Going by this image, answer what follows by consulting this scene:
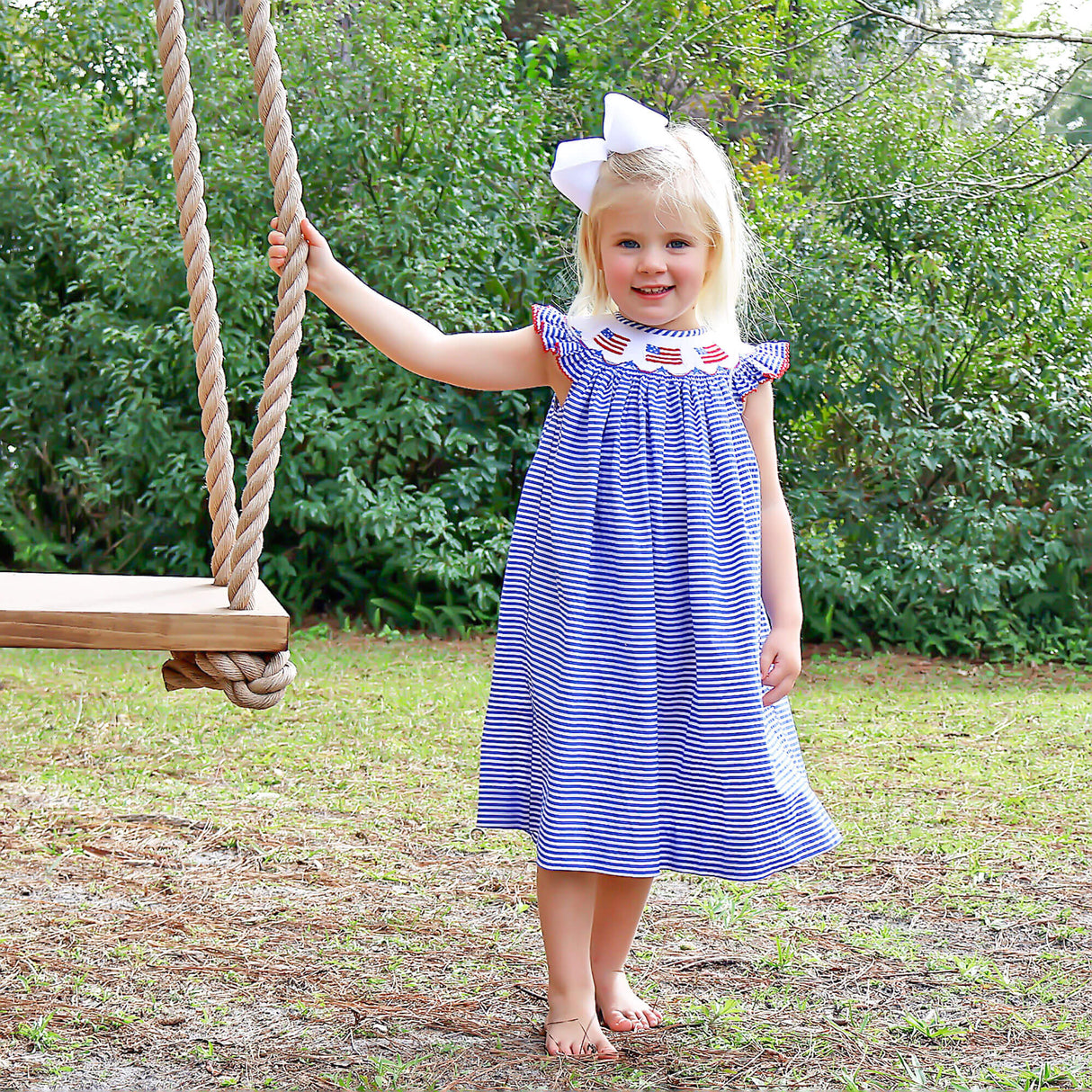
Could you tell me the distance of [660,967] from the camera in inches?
91.7

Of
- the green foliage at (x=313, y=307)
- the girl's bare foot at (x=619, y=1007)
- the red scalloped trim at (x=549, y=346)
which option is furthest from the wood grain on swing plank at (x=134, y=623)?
the green foliage at (x=313, y=307)

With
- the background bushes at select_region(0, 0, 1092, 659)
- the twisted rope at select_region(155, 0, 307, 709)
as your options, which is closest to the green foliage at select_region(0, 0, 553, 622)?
the background bushes at select_region(0, 0, 1092, 659)

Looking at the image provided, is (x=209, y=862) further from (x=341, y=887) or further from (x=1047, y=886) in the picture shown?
(x=1047, y=886)

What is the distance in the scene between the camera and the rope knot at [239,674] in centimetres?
149

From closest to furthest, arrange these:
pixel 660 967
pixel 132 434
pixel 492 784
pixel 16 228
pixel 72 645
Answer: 1. pixel 72 645
2. pixel 492 784
3. pixel 660 967
4. pixel 132 434
5. pixel 16 228

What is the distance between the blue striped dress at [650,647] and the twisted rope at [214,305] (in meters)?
0.45

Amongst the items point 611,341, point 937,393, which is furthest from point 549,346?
point 937,393

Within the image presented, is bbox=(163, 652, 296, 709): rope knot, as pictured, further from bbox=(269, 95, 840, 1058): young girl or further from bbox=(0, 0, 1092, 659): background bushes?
bbox=(0, 0, 1092, 659): background bushes

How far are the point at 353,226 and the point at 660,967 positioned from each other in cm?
435

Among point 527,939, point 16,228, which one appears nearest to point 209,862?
point 527,939

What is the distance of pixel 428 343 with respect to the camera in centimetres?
190

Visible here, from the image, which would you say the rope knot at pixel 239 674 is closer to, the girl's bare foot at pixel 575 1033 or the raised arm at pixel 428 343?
the raised arm at pixel 428 343

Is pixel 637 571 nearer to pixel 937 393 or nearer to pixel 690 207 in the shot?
pixel 690 207

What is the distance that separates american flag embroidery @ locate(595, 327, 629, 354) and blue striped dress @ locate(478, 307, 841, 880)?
44 millimetres
